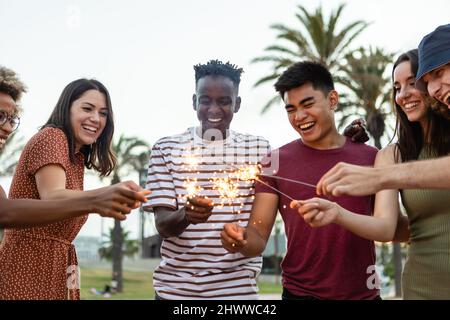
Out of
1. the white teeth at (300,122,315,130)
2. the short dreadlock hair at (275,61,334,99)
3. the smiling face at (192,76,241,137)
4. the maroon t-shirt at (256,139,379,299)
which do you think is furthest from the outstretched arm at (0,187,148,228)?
the short dreadlock hair at (275,61,334,99)

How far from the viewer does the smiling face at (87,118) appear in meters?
4.73

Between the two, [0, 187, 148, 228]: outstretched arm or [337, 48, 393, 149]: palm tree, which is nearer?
[0, 187, 148, 228]: outstretched arm

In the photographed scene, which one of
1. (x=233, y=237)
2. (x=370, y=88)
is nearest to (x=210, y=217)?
(x=233, y=237)

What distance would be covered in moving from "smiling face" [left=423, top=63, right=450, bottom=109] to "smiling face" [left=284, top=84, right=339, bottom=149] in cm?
102

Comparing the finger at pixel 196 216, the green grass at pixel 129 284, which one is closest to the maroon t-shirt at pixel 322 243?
the finger at pixel 196 216

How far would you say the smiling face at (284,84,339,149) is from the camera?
15.8 ft

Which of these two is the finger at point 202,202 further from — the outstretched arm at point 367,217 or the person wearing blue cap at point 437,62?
the person wearing blue cap at point 437,62

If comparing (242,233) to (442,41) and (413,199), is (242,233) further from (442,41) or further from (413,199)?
(442,41)

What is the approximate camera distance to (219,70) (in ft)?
17.7

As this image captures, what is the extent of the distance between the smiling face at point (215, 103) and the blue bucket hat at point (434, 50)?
1.73 metres

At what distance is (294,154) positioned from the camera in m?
4.83

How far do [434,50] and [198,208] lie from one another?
6.42 feet

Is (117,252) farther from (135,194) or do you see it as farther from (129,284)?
(135,194)

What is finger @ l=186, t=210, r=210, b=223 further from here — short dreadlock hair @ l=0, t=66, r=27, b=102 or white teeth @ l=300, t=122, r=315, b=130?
short dreadlock hair @ l=0, t=66, r=27, b=102
